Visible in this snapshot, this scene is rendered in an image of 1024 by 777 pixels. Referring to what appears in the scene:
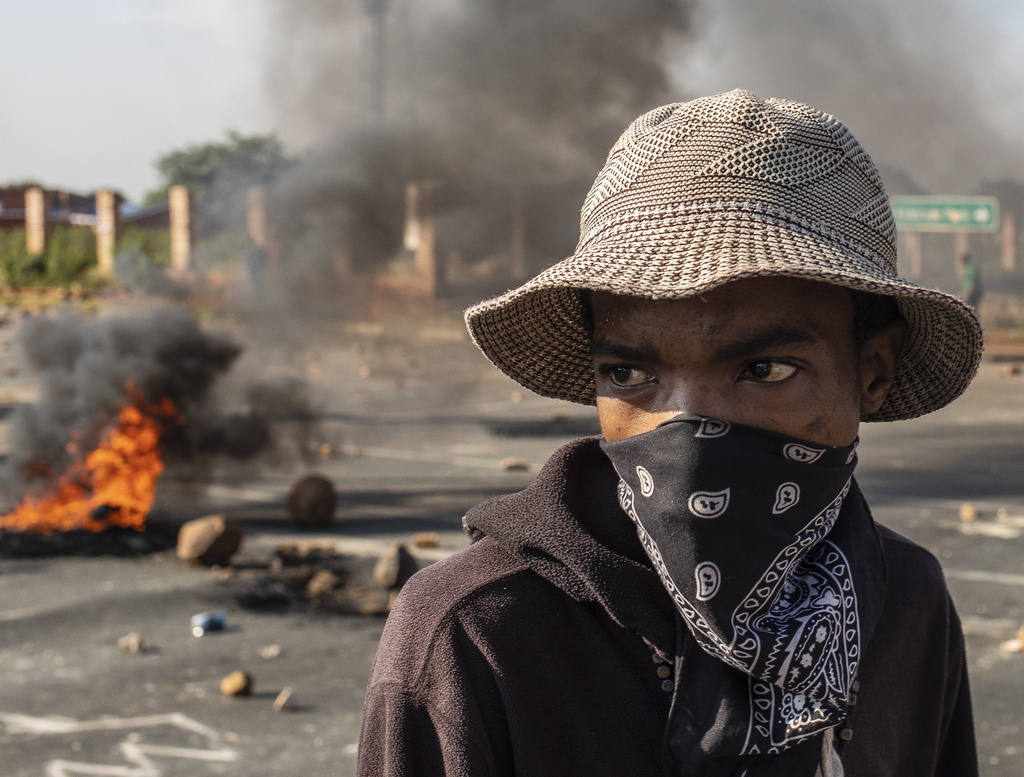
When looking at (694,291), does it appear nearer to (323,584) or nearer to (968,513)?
(323,584)

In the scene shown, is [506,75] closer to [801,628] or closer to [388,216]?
[388,216]

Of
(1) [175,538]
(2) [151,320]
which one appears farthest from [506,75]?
(1) [175,538]

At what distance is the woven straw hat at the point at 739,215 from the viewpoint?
4.36ft

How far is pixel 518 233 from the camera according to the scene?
2300 cm

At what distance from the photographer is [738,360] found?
4.53ft

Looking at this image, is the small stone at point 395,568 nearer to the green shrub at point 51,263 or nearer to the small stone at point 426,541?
the small stone at point 426,541

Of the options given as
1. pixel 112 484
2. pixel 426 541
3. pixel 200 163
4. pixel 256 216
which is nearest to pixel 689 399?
pixel 426 541

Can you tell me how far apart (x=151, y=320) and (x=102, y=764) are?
17.1 feet

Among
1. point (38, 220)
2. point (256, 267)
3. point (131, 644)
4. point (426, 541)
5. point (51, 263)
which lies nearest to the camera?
point (131, 644)

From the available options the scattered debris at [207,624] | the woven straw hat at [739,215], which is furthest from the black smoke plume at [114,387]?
the woven straw hat at [739,215]

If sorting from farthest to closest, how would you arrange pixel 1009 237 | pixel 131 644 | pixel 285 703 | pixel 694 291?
pixel 1009 237 < pixel 131 644 < pixel 285 703 < pixel 694 291

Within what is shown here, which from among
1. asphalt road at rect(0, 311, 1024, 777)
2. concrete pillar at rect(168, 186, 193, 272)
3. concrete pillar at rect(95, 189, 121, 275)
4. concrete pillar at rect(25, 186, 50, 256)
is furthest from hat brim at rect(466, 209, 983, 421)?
concrete pillar at rect(25, 186, 50, 256)

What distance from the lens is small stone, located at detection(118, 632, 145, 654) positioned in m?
5.32

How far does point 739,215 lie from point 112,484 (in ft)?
23.5
